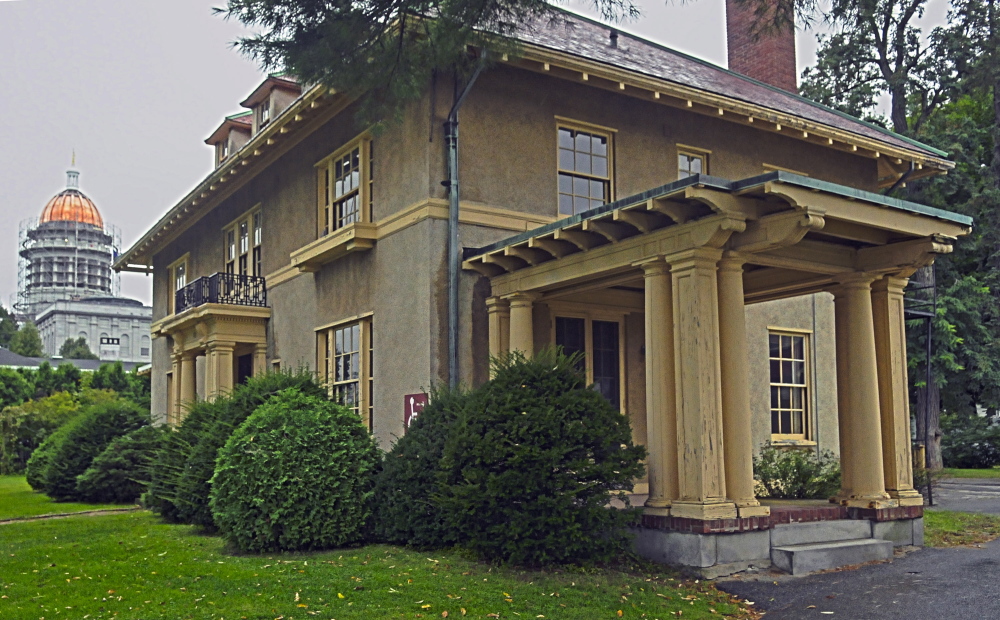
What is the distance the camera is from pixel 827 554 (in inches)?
398

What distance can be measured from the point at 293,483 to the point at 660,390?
413 centimetres

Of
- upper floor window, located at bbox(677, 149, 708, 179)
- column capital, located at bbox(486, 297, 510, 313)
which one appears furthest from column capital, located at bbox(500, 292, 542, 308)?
upper floor window, located at bbox(677, 149, 708, 179)

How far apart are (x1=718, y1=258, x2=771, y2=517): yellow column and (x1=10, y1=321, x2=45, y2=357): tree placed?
12292 cm

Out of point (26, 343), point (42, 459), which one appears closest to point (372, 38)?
point (42, 459)

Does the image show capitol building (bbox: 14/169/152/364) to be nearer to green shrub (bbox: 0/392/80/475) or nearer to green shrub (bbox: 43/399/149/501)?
green shrub (bbox: 0/392/80/475)

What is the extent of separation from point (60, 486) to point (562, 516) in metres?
15.4

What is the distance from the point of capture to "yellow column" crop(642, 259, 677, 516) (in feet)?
33.3

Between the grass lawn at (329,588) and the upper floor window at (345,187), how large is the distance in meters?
6.38

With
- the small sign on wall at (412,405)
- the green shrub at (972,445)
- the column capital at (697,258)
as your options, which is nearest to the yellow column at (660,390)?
the column capital at (697,258)

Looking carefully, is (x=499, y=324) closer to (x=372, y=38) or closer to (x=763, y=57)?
(x=372, y=38)

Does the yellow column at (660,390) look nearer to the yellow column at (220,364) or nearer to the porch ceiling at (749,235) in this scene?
the porch ceiling at (749,235)

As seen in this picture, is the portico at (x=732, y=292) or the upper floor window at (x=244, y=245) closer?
the portico at (x=732, y=292)

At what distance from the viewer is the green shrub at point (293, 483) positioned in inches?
411

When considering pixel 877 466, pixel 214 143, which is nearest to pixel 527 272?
pixel 877 466
